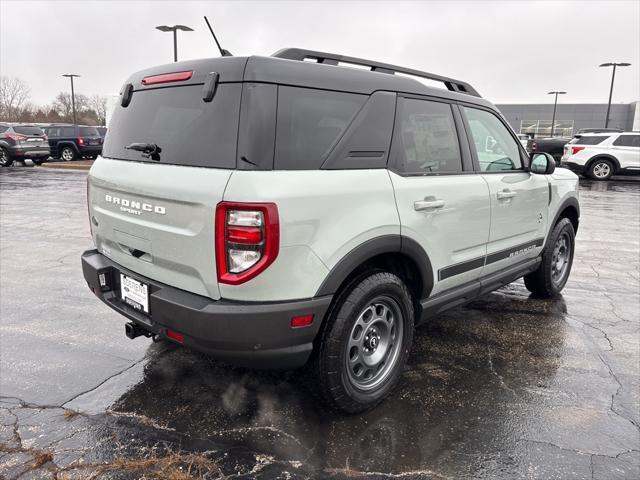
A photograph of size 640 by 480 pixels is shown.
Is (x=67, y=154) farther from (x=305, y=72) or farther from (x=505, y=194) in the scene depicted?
(x=305, y=72)

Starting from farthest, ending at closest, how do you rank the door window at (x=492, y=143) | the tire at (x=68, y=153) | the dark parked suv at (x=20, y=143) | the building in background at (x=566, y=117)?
the building in background at (x=566, y=117)
the tire at (x=68, y=153)
the dark parked suv at (x=20, y=143)
the door window at (x=492, y=143)

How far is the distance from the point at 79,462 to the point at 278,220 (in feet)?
5.11

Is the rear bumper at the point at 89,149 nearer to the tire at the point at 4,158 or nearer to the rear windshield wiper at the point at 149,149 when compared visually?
the tire at the point at 4,158

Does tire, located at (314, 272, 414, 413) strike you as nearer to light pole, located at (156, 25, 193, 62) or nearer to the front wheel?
light pole, located at (156, 25, 193, 62)

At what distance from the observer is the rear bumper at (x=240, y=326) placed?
2.31 metres

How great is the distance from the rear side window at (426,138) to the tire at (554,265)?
189 centimetres

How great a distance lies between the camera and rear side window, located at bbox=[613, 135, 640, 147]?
17031mm

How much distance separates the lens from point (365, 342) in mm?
2924

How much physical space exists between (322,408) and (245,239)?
1285 millimetres

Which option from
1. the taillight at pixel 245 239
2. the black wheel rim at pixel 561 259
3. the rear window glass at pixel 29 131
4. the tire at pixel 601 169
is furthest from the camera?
the rear window glass at pixel 29 131

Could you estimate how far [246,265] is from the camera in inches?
89.0

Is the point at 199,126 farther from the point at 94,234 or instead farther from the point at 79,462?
the point at 79,462

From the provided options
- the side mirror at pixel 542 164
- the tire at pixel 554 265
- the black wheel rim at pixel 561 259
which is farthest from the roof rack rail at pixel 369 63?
the black wheel rim at pixel 561 259

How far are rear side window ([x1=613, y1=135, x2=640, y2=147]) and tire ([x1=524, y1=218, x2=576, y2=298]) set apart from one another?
14735 millimetres
